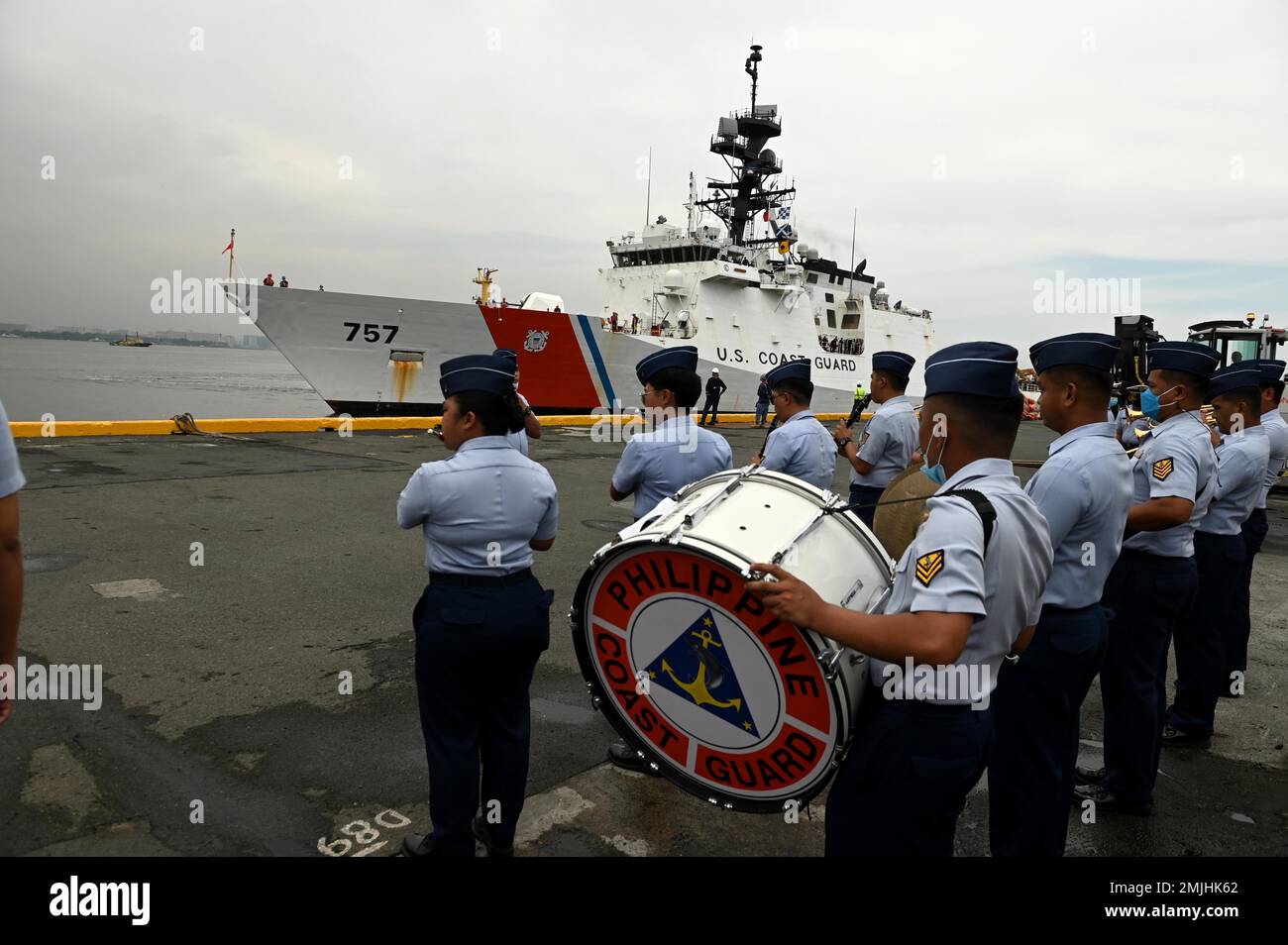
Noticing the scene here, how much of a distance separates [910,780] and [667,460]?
7.08ft

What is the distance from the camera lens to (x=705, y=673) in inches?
90.1

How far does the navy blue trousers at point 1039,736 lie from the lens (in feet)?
8.45

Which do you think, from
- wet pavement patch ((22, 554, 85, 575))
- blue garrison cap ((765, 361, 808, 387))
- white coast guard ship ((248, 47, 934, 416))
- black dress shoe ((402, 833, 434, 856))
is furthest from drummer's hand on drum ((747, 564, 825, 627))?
white coast guard ship ((248, 47, 934, 416))

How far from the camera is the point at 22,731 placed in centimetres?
357

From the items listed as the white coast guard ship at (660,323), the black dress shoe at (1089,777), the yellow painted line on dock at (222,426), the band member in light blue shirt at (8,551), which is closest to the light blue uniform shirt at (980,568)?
the band member in light blue shirt at (8,551)

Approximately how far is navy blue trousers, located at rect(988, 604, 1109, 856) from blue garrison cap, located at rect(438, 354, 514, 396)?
192cm

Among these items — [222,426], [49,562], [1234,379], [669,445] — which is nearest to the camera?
[669,445]

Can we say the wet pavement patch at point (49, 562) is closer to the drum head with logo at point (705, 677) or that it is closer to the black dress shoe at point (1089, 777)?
the drum head with logo at point (705, 677)

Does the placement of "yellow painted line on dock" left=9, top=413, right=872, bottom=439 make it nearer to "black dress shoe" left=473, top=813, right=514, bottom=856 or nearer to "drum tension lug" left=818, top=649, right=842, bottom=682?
"black dress shoe" left=473, top=813, right=514, bottom=856

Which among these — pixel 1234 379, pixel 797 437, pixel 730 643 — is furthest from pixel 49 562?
pixel 1234 379

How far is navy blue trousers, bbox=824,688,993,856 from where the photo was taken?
1.93 metres

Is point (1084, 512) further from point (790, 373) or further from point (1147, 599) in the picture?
point (790, 373)

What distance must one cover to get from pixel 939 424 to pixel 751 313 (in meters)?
23.5

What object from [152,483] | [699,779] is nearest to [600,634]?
[699,779]
